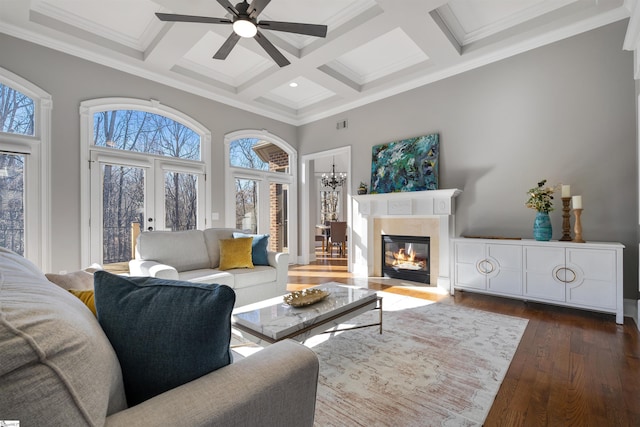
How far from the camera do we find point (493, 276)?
146 inches

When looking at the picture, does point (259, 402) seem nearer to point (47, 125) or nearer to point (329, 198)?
point (47, 125)

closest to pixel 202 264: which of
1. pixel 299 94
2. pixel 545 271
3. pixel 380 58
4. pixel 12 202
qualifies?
pixel 12 202

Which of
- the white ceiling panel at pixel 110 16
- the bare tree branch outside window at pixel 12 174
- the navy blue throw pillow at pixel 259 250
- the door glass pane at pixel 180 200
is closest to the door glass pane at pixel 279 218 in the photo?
the door glass pane at pixel 180 200

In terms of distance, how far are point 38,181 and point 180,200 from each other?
1696 millimetres

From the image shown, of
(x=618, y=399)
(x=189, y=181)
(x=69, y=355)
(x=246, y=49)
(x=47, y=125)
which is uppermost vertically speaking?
(x=246, y=49)

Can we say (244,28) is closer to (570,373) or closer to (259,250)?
(259,250)

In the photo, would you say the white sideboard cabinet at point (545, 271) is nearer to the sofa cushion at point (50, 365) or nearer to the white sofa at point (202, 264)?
the white sofa at point (202, 264)

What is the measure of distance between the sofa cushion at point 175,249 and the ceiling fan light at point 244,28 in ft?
7.53

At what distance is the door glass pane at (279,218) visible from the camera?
21.1ft

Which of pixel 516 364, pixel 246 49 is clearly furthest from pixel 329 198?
pixel 516 364

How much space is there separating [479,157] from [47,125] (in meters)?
5.55

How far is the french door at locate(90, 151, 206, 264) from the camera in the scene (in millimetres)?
4090

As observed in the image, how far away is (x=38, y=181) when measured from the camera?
142 inches

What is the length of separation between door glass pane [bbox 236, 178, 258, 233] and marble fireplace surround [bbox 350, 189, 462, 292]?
1.96m
